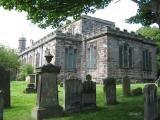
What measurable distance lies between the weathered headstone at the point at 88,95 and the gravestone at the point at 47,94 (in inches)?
48.9

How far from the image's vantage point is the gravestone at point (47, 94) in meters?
10.6

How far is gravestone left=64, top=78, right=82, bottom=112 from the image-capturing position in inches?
443

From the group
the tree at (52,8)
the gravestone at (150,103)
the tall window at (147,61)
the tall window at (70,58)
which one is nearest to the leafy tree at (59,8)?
the tree at (52,8)

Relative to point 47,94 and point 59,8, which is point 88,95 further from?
point 59,8

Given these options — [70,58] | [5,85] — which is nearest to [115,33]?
[70,58]

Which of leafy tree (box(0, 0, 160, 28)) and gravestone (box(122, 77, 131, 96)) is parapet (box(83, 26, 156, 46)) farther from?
gravestone (box(122, 77, 131, 96))

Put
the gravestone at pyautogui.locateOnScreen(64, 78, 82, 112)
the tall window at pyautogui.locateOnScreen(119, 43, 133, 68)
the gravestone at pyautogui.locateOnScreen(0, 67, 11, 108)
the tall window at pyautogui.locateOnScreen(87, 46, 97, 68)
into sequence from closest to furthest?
the gravestone at pyautogui.locateOnScreen(64, 78, 82, 112), the gravestone at pyautogui.locateOnScreen(0, 67, 11, 108), the tall window at pyautogui.locateOnScreen(119, 43, 133, 68), the tall window at pyautogui.locateOnScreen(87, 46, 97, 68)

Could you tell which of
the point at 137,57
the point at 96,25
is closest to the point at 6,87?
the point at 137,57

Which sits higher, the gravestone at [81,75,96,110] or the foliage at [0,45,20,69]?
the foliage at [0,45,20,69]

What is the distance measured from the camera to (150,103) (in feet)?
22.8

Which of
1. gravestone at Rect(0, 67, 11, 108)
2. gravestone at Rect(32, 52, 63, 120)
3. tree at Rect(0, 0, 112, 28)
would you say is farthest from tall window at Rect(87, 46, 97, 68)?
gravestone at Rect(32, 52, 63, 120)

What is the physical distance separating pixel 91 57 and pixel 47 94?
2093 centimetres

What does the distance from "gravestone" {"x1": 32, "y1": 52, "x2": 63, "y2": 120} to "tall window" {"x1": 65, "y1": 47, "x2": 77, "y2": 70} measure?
2058 cm

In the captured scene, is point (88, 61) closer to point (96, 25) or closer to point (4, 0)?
point (96, 25)
